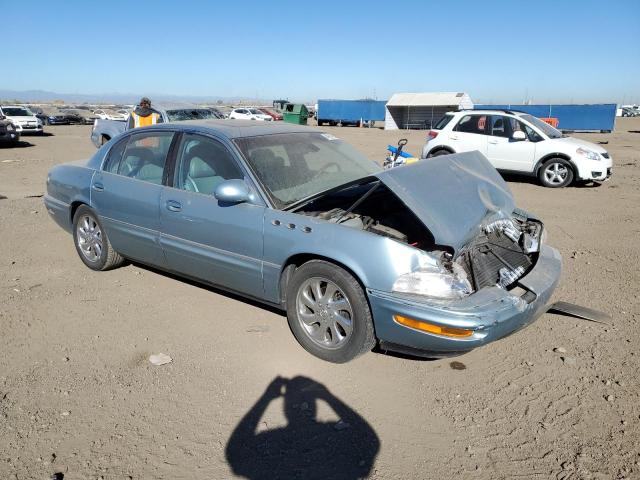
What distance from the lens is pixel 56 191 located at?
538cm

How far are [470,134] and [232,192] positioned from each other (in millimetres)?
8951

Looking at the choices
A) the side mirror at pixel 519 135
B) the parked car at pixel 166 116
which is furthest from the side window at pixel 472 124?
the parked car at pixel 166 116

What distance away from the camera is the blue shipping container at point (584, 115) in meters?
33.4

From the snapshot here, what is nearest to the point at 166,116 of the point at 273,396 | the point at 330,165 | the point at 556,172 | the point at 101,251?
the point at 101,251

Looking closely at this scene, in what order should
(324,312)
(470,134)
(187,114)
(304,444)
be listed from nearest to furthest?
(304,444) → (324,312) → (470,134) → (187,114)

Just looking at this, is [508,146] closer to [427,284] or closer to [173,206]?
[173,206]

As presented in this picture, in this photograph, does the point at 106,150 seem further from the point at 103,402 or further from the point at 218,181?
the point at 103,402

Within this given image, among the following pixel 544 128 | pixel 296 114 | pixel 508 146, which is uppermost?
pixel 296 114

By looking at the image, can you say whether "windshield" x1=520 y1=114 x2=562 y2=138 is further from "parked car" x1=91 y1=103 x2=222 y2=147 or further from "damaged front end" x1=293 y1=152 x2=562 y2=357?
"parked car" x1=91 y1=103 x2=222 y2=147

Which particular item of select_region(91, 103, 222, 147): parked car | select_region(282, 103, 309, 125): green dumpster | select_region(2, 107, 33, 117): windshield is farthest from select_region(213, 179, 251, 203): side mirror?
select_region(282, 103, 309, 125): green dumpster

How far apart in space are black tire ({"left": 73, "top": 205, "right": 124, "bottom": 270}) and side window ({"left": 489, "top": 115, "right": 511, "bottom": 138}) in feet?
28.9

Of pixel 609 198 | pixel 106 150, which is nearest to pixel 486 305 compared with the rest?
pixel 106 150

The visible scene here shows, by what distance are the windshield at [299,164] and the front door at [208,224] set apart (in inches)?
7.3

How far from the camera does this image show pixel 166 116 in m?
11.1
